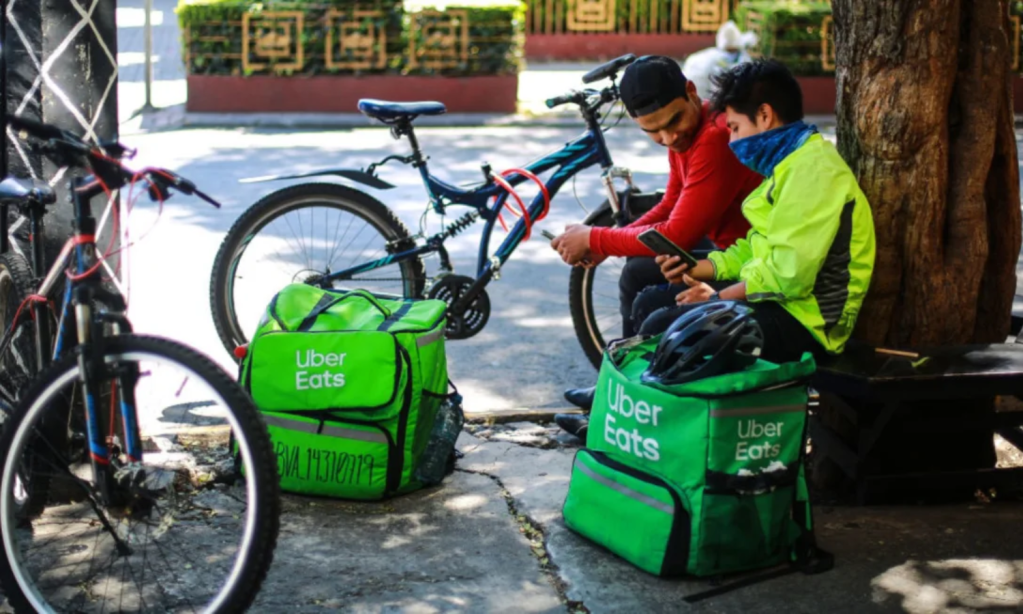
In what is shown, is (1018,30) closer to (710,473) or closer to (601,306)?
(601,306)

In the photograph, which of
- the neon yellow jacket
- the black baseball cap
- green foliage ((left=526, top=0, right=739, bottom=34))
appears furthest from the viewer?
green foliage ((left=526, top=0, right=739, bottom=34))

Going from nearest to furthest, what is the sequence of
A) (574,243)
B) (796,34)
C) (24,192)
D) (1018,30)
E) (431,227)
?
(24,192) → (574,243) → (431,227) → (1018,30) → (796,34)

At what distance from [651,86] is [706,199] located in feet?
1.42

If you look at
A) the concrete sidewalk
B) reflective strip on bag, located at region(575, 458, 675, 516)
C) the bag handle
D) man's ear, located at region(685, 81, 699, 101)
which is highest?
man's ear, located at region(685, 81, 699, 101)

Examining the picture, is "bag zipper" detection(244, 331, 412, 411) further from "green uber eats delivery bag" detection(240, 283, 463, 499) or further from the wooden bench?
the wooden bench

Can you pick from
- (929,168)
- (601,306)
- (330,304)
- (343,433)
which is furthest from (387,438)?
(601,306)

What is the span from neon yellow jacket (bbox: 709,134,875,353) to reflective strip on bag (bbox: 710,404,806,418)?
448mm

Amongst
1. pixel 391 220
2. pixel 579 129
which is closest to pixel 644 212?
pixel 391 220

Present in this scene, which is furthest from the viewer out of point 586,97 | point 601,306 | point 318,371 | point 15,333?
point 601,306

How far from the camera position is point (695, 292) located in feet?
14.8

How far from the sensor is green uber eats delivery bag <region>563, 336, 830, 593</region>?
3785 millimetres

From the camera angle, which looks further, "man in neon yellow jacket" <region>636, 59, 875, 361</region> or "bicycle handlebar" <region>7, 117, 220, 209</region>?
"man in neon yellow jacket" <region>636, 59, 875, 361</region>

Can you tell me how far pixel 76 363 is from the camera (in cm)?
346

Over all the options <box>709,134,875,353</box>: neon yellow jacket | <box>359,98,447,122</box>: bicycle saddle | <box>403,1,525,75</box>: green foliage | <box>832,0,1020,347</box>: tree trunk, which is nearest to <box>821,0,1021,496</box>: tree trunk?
<box>832,0,1020,347</box>: tree trunk
